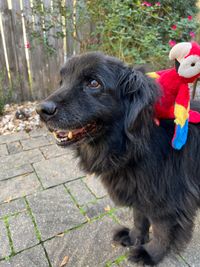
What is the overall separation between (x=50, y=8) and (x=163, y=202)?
3.81 metres

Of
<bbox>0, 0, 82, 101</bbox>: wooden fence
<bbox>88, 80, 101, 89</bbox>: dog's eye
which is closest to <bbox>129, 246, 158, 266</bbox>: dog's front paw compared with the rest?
<bbox>88, 80, 101, 89</bbox>: dog's eye

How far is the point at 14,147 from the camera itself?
10.5ft

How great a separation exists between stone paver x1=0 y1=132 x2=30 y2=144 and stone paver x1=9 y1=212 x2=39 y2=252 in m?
1.61

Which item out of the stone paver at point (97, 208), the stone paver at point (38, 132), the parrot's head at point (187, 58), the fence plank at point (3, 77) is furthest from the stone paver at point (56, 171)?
the fence plank at point (3, 77)

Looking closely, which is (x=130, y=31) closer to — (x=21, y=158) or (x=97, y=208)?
(x=21, y=158)

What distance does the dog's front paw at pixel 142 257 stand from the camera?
5.55 ft

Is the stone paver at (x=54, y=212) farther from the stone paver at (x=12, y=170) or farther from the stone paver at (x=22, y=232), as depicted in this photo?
the stone paver at (x=12, y=170)

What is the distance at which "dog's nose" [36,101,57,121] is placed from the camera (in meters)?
1.28

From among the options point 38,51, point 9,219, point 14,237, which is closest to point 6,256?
point 14,237

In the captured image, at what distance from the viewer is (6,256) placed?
5.62 feet

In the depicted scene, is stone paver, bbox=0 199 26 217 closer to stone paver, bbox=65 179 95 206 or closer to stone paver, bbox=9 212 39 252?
stone paver, bbox=9 212 39 252

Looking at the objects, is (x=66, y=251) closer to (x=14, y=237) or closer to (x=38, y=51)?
(x=14, y=237)

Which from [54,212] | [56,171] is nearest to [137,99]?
[54,212]

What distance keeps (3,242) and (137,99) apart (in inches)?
61.8
